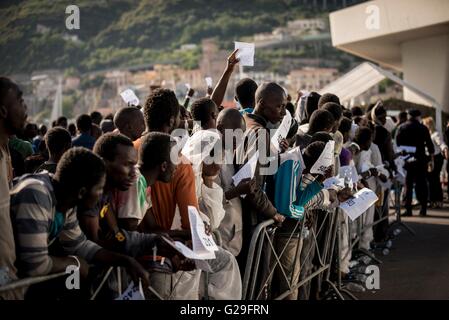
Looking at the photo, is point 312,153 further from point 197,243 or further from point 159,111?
point 197,243

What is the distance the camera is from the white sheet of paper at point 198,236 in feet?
14.9

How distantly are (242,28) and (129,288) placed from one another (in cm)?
11537

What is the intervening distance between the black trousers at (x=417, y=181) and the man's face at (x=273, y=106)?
8.38 metres

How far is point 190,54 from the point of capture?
4451 inches

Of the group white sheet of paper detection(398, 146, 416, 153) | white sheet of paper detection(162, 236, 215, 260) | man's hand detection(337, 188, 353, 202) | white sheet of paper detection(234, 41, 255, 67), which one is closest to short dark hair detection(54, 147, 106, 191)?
white sheet of paper detection(162, 236, 215, 260)

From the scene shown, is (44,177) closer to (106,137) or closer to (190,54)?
(106,137)

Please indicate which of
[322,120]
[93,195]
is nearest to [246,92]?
[322,120]

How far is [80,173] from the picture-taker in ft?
13.7

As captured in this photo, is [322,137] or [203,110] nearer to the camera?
[203,110]

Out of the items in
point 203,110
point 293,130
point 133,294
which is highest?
point 203,110

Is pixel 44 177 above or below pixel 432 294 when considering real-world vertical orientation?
above

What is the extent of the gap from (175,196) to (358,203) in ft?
8.47

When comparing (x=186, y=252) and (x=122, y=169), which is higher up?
(x=122, y=169)
